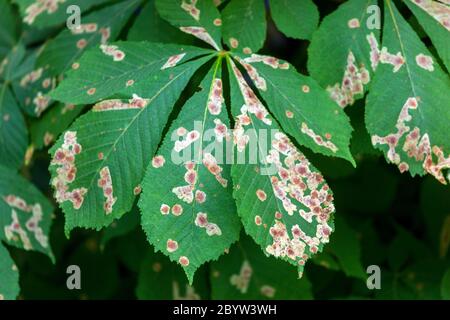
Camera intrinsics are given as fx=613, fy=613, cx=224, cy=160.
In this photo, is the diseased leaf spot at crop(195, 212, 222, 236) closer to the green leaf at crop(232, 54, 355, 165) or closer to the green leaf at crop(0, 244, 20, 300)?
the green leaf at crop(232, 54, 355, 165)

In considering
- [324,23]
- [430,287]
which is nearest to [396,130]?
[324,23]

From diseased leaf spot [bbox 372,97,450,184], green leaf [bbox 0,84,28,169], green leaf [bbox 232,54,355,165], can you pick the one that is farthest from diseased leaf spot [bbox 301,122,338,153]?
green leaf [bbox 0,84,28,169]

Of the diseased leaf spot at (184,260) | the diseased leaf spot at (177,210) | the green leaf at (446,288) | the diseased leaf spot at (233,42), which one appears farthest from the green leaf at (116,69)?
the green leaf at (446,288)

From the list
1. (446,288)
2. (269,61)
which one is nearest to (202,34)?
(269,61)

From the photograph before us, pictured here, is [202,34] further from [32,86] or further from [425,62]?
[32,86]

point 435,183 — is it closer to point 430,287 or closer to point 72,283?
point 430,287
